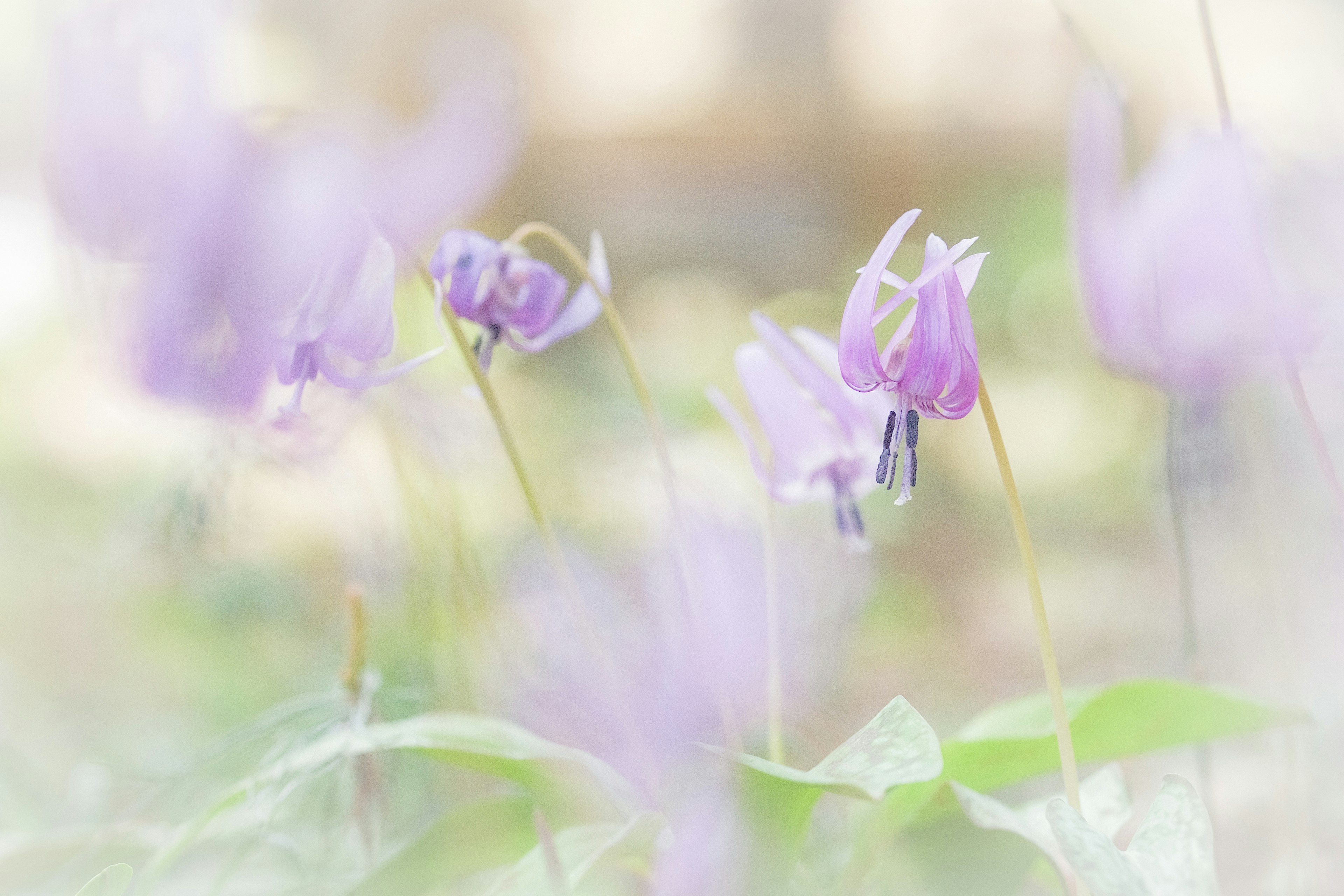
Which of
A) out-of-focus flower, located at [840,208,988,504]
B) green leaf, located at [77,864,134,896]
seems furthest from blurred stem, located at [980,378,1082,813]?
green leaf, located at [77,864,134,896]

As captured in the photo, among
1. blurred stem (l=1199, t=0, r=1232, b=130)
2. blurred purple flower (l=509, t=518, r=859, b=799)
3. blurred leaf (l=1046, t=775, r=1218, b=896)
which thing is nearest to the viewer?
blurred leaf (l=1046, t=775, r=1218, b=896)

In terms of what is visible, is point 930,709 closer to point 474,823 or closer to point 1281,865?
point 1281,865

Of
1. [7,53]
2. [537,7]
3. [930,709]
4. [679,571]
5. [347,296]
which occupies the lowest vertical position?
[930,709]

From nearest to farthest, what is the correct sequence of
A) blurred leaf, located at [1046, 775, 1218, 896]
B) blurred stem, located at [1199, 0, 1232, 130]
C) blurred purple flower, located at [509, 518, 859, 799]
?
blurred leaf, located at [1046, 775, 1218, 896] < blurred stem, located at [1199, 0, 1232, 130] < blurred purple flower, located at [509, 518, 859, 799]

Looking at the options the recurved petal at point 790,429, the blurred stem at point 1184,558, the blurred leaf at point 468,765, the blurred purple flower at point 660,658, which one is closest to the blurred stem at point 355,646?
the blurred leaf at point 468,765

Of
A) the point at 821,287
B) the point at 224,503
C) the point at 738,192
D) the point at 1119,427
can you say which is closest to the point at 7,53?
the point at 738,192

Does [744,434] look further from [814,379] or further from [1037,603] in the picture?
[1037,603]

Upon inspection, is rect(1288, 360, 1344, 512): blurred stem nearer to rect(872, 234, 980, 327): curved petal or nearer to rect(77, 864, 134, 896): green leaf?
rect(872, 234, 980, 327): curved petal
